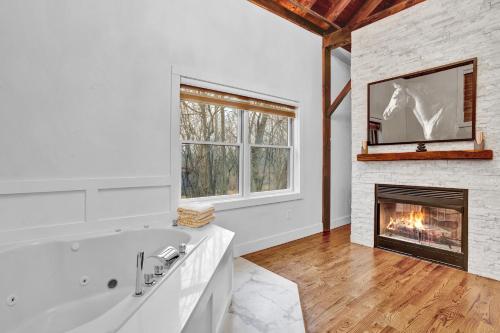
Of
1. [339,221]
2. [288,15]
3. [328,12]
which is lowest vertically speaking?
[339,221]

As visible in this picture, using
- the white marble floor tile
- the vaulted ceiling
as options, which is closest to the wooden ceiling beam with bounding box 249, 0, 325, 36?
the vaulted ceiling

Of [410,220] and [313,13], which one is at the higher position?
[313,13]

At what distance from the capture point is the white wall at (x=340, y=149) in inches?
171

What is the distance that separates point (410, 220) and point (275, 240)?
1651 mm

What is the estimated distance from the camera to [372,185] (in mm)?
3414

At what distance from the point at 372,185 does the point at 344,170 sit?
3.93 ft

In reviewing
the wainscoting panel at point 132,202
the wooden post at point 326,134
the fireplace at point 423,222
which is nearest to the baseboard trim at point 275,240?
the wooden post at point 326,134

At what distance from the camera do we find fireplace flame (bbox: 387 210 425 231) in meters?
3.08

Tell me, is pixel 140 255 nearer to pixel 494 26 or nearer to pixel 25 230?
pixel 25 230

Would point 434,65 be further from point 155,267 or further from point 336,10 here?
point 155,267

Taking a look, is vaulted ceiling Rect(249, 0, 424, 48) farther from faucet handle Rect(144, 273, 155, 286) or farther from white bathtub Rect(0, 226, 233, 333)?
faucet handle Rect(144, 273, 155, 286)

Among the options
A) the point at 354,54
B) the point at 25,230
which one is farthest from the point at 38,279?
the point at 354,54

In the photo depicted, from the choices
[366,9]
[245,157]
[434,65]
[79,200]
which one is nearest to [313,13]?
[366,9]

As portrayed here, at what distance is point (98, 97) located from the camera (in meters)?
2.13
